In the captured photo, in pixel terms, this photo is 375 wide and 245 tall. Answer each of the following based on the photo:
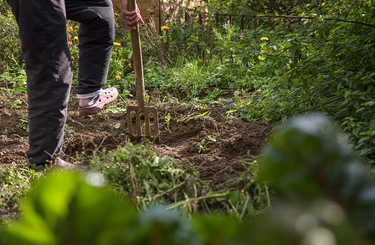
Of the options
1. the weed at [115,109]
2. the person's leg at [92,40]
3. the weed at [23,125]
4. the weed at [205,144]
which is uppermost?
the person's leg at [92,40]

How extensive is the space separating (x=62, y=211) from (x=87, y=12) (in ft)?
10.0

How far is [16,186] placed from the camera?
2.28 metres

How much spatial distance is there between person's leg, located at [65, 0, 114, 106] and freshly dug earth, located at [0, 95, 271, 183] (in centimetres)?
38

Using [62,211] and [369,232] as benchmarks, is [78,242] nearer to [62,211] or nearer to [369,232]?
[62,211]

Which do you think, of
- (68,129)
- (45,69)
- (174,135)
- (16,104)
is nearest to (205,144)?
(174,135)

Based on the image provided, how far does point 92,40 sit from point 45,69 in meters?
1.06

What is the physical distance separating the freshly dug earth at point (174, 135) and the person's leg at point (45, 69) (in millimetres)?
242

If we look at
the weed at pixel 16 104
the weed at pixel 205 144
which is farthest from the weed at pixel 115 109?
the weed at pixel 205 144

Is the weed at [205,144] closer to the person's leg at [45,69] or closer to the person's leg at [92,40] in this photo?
the person's leg at [45,69]

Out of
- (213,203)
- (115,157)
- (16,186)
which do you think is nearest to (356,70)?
(213,203)

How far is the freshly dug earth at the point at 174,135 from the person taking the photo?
2.57 meters

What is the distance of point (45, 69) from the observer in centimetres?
240

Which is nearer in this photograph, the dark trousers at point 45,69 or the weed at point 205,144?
the dark trousers at point 45,69

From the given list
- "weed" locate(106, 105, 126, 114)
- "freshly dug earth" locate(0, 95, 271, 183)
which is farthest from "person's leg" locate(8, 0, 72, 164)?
"weed" locate(106, 105, 126, 114)
